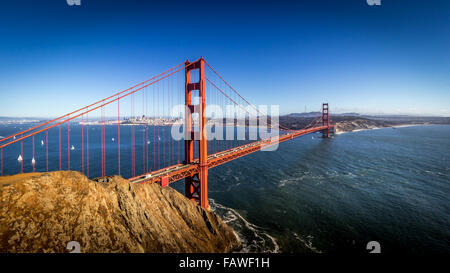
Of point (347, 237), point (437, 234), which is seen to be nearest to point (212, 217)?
point (347, 237)

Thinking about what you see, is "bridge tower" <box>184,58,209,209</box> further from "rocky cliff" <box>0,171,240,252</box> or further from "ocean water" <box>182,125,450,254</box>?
"rocky cliff" <box>0,171,240,252</box>

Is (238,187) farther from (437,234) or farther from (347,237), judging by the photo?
(437,234)

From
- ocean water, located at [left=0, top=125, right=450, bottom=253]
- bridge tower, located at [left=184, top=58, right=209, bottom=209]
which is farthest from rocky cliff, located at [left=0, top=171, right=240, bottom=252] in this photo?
ocean water, located at [left=0, top=125, right=450, bottom=253]

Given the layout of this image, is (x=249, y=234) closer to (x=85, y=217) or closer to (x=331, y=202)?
(x=331, y=202)

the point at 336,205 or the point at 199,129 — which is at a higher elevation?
the point at 199,129

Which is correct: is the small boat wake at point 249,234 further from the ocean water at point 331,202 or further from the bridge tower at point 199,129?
the bridge tower at point 199,129

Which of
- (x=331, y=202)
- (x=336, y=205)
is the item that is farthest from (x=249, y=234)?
(x=331, y=202)
